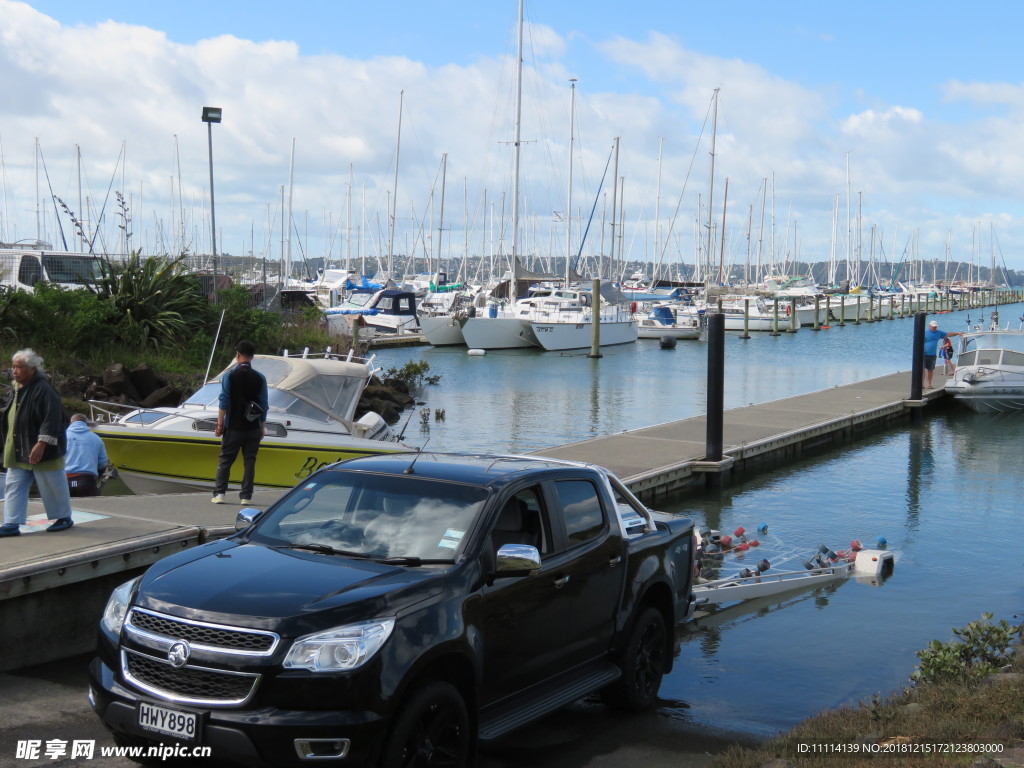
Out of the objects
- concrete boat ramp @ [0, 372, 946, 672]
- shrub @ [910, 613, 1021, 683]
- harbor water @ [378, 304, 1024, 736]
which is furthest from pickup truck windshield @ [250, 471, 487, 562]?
shrub @ [910, 613, 1021, 683]

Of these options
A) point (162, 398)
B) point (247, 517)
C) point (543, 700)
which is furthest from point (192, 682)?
point (162, 398)

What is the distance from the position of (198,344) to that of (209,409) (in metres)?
11.6

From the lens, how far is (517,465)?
7289 mm

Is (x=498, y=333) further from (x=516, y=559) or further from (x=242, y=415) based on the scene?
(x=516, y=559)

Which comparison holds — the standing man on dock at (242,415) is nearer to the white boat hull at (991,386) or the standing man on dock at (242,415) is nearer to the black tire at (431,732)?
the black tire at (431,732)

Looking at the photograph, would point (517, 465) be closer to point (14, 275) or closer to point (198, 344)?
point (198, 344)

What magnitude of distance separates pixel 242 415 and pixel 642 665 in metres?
5.88

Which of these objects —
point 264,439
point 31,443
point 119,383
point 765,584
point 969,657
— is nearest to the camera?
point 969,657

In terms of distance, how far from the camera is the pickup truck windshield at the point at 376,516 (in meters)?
6.37

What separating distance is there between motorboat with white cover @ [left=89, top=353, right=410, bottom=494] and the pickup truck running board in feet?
28.2

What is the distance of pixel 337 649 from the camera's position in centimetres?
528

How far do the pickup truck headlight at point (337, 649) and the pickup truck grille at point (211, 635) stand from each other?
138mm

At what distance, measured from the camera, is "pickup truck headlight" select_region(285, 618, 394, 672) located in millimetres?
5215

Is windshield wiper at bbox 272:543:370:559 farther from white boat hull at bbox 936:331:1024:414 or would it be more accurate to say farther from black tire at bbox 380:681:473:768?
white boat hull at bbox 936:331:1024:414
